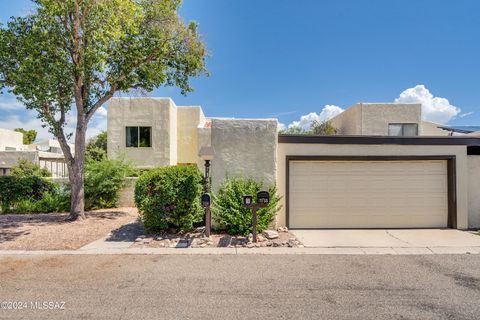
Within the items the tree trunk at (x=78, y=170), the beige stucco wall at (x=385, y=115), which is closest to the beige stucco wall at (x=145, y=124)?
the tree trunk at (x=78, y=170)

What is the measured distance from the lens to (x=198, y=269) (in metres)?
5.01

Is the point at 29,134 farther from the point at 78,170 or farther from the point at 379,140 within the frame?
the point at 379,140

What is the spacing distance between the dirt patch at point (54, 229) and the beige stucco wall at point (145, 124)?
6833 mm

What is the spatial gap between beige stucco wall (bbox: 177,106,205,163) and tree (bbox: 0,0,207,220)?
28.4 feet

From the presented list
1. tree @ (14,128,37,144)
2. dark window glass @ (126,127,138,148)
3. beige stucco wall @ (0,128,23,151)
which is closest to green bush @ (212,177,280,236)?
dark window glass @ (126,127,138,148)

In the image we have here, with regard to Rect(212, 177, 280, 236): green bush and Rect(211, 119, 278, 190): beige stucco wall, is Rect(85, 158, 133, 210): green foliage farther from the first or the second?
Rect(212, 177, 280, 236): green bush

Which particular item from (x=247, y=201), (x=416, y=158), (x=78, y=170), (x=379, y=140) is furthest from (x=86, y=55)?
(x=416, y=158)

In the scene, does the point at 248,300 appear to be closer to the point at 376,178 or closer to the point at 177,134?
the point at 376,178

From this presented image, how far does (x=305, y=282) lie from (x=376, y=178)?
5.20 m

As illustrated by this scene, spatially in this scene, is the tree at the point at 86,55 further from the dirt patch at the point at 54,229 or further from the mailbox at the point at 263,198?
the mailbox at the point at 263,198

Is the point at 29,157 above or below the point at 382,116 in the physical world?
below

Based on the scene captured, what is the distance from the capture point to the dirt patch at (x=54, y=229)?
6.54 meters

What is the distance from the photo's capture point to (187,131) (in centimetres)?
1900

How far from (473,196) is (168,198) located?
9.57m
